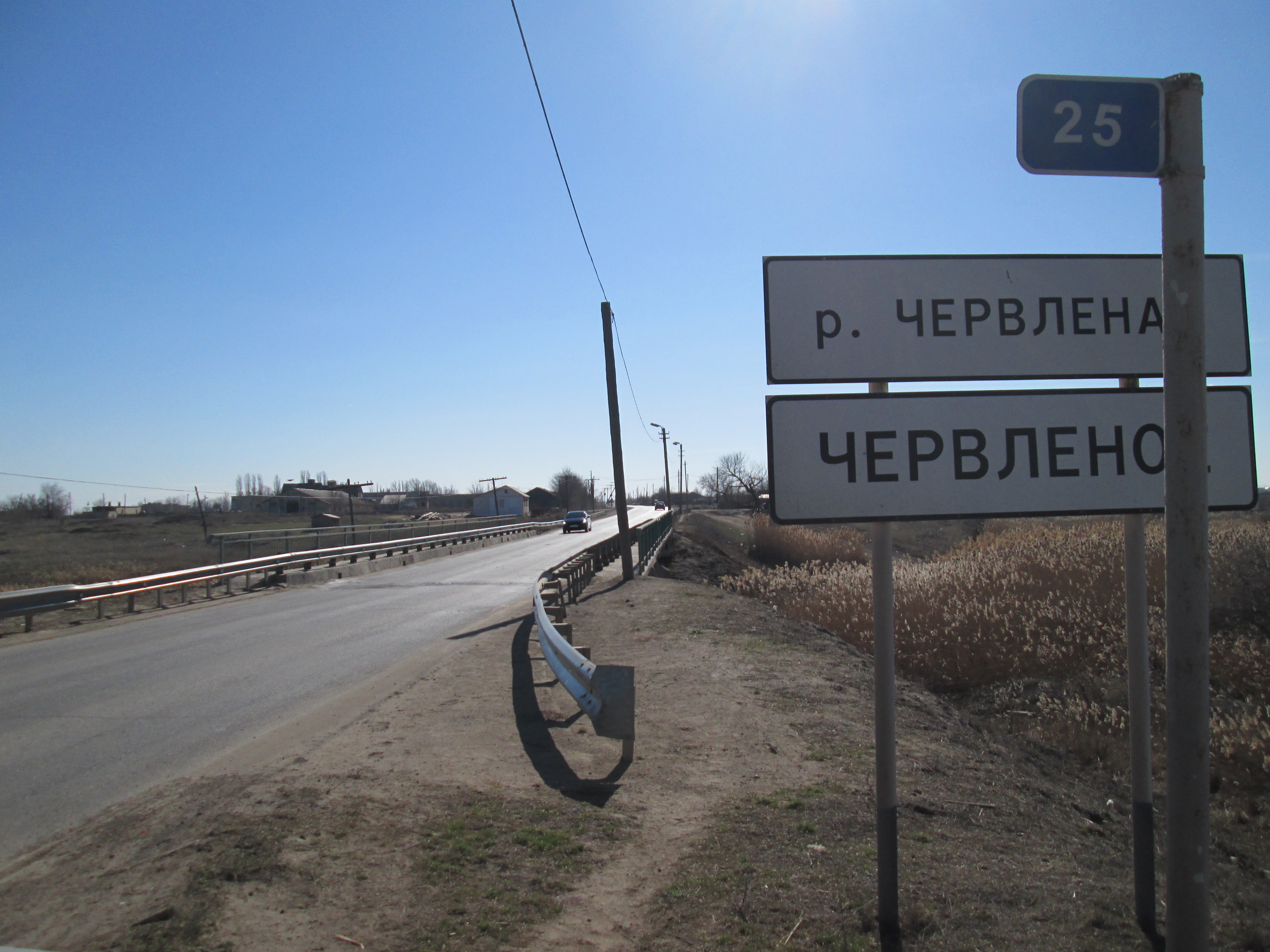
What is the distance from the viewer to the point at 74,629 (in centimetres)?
1453

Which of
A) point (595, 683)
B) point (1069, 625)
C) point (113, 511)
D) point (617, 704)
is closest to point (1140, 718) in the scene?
point (617, 704)

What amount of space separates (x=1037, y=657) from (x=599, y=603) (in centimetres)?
864

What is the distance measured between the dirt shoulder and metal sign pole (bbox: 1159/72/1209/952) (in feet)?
2.44

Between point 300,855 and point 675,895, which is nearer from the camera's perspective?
point 675,895

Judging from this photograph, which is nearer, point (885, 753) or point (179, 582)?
point (885, 753)

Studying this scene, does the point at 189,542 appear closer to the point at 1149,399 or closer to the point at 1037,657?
the point at 1037,657

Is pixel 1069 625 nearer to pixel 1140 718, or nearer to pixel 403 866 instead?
pixel 1140 718

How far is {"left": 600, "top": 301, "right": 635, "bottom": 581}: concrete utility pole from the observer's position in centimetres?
2008

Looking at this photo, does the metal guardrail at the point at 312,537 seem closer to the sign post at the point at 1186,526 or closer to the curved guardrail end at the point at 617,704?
the curved guardrail end at the point at 617,704

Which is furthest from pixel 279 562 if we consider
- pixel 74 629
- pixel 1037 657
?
pixel 1037 657

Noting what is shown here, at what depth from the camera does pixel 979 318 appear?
123 inches

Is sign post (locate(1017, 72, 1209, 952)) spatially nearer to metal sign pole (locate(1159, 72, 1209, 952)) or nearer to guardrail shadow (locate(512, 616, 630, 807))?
metal sign pole (locate(1159, 72, 1209, 952))

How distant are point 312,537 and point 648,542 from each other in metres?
16.3

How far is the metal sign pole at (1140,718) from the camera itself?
2.98 metres
